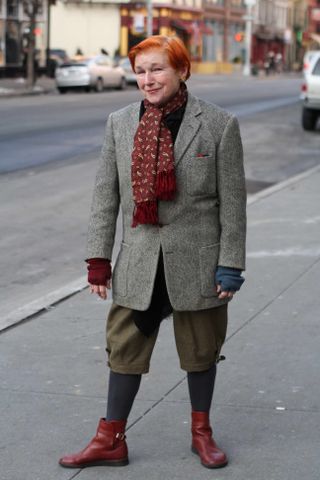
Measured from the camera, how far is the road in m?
9.02

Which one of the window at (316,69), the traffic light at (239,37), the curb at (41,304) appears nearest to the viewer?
the curb at (41,304)

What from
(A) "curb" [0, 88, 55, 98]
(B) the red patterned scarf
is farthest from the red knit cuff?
(A) "curb" [0, 88, 55, 98]

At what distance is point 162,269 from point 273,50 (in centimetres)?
10312

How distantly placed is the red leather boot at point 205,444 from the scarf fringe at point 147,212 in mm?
840

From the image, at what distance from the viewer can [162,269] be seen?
4.29 m

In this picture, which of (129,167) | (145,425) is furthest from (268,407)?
(129,167)

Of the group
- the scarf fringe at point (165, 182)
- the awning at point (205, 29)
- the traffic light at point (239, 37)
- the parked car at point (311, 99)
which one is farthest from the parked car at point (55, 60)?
the scarf fringe at point (165, 182)

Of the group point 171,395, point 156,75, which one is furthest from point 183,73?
point 171,395

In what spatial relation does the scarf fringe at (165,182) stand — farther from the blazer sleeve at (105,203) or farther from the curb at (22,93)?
the curb at (22,93)

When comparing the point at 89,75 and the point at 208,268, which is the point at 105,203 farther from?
the point at 89,75

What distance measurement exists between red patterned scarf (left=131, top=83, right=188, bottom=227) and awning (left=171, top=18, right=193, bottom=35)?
72892mm

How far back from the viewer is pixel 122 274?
432cm

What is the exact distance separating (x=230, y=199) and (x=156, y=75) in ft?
1.83

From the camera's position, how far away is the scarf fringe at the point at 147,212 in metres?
4.15
